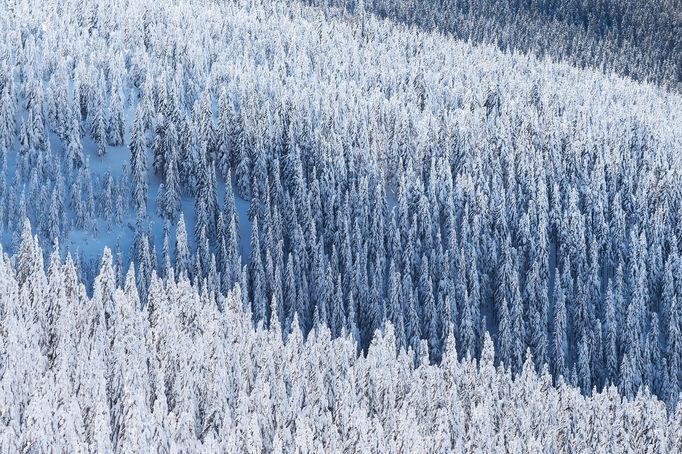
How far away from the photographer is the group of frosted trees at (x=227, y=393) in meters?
58.3

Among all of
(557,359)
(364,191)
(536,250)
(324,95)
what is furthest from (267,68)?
(557,359)

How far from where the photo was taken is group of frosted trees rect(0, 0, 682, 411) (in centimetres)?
11581

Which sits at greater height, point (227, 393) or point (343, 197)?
point (227, 393)

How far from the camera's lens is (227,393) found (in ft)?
222

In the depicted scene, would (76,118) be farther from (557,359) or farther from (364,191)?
(557,359)

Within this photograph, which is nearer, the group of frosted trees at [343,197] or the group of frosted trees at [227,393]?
the group of frosted trees at [227,393]

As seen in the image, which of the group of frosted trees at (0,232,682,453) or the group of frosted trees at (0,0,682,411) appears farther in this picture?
the group of frosted trees at (0,0,682,411)

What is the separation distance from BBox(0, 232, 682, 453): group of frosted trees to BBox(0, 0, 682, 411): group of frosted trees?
21.7 meters

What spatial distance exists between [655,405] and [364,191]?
5153 cm

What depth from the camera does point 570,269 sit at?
440 ft

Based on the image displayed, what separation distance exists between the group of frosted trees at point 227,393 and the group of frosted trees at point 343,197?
21731 millimetres

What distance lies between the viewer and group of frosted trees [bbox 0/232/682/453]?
5834 cm

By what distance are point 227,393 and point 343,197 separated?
64553 millimetres

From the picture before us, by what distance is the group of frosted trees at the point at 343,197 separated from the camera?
116 meters
